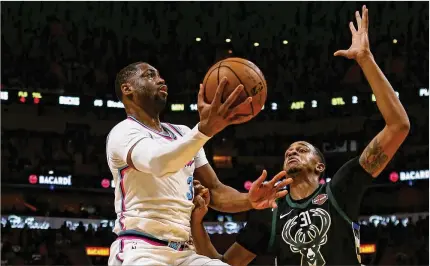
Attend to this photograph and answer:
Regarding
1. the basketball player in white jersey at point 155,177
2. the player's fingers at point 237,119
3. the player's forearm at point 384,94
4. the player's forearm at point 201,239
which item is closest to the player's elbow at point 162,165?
the basketball player in white jersey at point 155,177

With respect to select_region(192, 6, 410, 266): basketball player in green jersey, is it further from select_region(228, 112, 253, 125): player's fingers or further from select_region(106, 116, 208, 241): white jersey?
select_region(228, 112, 253, 125): player's fingers

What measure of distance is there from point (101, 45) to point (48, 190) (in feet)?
26.3

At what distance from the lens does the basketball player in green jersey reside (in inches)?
204

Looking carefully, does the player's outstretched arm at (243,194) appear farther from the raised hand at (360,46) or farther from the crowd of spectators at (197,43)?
the crowd of spectators at (197,43)

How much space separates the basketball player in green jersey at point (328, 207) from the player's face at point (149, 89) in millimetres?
1479

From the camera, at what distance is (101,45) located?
32031 mm

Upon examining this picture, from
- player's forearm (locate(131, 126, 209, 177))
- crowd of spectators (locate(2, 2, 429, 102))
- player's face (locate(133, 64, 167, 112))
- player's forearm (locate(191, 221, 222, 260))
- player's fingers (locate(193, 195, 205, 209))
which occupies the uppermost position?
crowd of spectators (locate(2, 2, 429, 102))

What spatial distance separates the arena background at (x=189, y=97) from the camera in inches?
1075

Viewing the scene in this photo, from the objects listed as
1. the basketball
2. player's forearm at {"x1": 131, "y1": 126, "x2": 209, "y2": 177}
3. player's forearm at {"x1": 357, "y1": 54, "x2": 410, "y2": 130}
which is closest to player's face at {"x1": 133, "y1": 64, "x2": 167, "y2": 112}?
the basketball

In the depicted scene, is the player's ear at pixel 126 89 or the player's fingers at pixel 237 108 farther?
the player's ear at pixel 126 89

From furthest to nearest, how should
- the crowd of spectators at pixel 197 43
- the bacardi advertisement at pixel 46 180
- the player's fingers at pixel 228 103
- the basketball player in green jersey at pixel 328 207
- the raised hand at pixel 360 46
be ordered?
the crowd of spectators at pixel 197 43 → the bacardi advertisement at pixel 46 180 → the basketball player in green jersey at pixel 328 207 → the raised hand at pixel 360 46 → the player's fingers at pixel 228 103

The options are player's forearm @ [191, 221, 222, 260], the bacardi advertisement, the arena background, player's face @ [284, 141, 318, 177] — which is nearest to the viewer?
player's forearm @ [191, 221, 222, 260]

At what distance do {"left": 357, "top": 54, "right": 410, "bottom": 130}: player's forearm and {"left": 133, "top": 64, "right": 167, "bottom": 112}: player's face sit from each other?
174 centimetres

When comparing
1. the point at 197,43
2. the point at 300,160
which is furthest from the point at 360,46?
the point at 197,43
